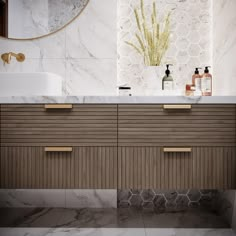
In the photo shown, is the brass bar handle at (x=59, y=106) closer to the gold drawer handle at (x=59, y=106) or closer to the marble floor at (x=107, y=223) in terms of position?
the gold drawer handle at (x=59, y=106)

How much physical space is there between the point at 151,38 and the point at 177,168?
102 centimetres

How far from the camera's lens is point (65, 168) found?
1705 mm

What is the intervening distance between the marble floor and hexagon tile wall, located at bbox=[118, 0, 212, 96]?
93cm

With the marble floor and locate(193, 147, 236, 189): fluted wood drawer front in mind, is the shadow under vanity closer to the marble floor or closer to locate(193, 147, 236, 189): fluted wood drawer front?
locate(193, 147, 236, 189): fluted wood drawer front

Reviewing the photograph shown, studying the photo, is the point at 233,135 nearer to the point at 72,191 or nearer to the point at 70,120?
the point at 70,120

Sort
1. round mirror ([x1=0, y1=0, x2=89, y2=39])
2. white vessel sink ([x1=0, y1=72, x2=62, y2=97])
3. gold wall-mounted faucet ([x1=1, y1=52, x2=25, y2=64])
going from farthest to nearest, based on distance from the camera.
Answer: round mirror ([x1=0, y1=0, x2=89, y2=39]) < gold wall-mounted faucet ([x1=1, y1=52, x2=25, y2=64]) < white vessel sink ([x1=0, y1=72, x2=62, y2=97])

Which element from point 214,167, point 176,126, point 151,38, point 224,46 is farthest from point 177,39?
point 214,167

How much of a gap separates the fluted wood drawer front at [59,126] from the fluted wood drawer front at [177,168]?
0.58 feet

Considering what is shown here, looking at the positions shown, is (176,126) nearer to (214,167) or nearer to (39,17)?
(214,167)

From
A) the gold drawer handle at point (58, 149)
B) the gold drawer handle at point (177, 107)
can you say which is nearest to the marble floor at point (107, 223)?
the gold drawer handle at point (58, 149)

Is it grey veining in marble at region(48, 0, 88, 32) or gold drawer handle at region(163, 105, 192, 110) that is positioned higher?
grey veining in marble at region(48, 0, 88, 32)

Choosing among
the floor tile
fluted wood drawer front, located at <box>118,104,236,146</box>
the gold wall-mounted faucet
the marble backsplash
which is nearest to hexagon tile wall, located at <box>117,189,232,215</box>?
the floor tile

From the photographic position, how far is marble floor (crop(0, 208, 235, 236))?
68.6 inches

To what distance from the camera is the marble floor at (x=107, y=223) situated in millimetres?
1742
